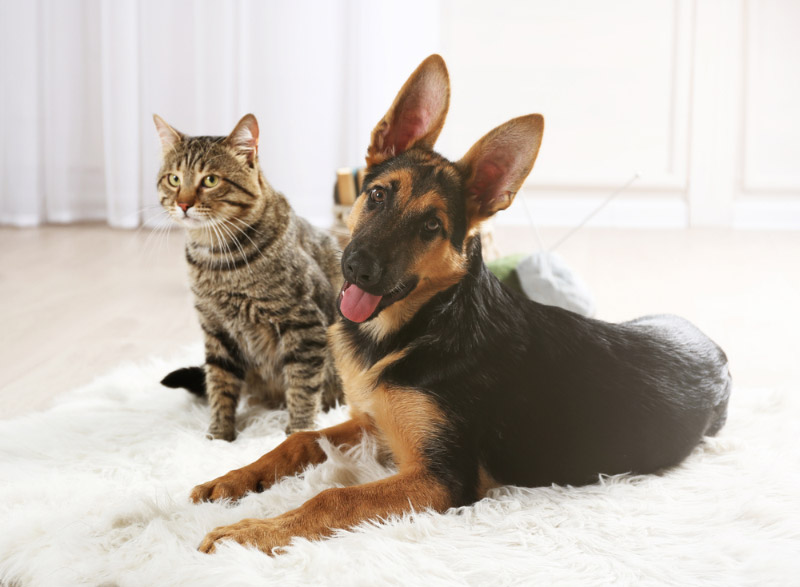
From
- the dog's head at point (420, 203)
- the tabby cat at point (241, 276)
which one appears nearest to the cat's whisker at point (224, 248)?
the tabby cat at point (241, 276)

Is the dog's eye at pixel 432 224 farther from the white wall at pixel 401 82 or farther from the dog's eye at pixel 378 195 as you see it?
the white wall at pixel 401 82

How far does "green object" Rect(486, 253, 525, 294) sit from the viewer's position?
10.7 feet

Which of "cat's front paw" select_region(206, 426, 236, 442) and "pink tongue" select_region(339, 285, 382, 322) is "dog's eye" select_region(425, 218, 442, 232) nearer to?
"pink tongue" select_region(339, 285, 382, 322)

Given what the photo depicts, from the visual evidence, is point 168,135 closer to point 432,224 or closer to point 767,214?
point 432,224

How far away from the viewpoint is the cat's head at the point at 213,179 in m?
2.31

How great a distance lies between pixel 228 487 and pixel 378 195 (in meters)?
0.74

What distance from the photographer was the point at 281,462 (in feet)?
6.42

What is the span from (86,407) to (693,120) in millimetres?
5223

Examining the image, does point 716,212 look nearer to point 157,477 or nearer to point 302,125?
point 302,125

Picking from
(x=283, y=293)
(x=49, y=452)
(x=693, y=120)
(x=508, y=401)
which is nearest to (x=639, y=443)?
(x=508, y=401)

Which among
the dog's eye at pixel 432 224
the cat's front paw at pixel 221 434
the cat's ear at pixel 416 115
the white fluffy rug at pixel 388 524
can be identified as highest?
the cat's ear at pixel 416 115

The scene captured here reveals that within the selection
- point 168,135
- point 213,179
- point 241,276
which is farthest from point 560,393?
point 168,135

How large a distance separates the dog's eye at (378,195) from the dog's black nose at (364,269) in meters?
0.18

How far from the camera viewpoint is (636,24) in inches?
245
